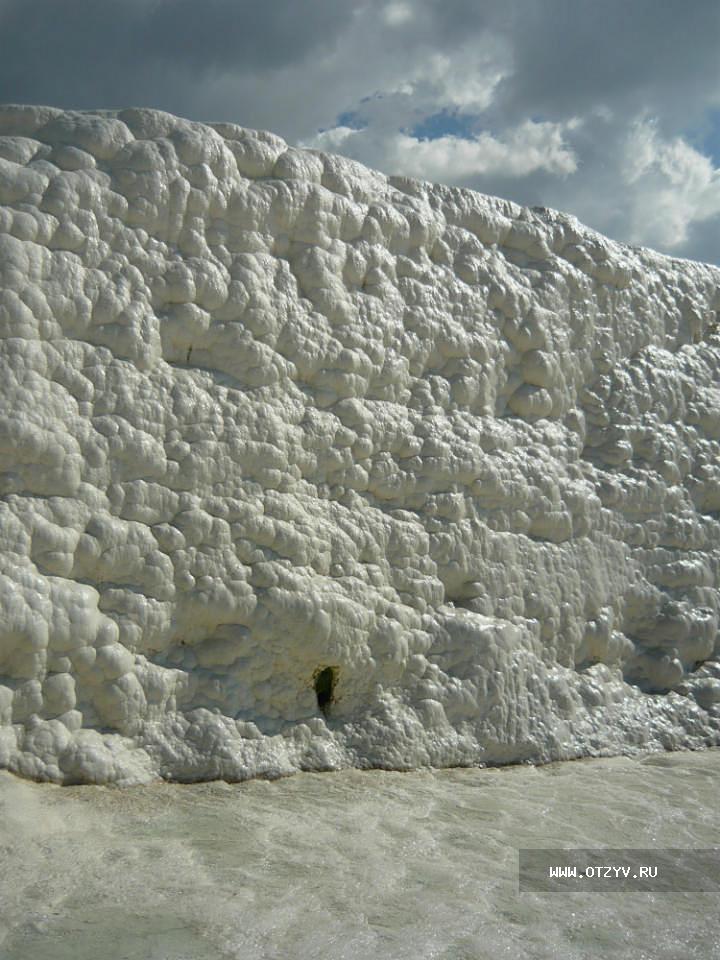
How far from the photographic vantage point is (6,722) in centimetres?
317

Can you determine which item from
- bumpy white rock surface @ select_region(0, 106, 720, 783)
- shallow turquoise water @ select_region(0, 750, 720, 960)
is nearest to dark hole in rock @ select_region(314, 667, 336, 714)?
bumpy white rock surface @ select_region(0, 106, 720, 783)

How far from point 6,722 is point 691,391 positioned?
408cm

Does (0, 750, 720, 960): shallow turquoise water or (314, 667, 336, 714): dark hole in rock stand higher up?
(314, 667, 336, 714): dark hole in rock

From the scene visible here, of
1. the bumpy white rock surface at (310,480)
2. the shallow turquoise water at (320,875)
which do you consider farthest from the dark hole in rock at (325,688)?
the shallow turquoise water at (320,875)

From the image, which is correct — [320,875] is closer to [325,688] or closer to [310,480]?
[325,688]

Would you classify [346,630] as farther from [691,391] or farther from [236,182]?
[691,391]

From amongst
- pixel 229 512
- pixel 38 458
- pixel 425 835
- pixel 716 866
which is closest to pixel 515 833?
pixel 425 835

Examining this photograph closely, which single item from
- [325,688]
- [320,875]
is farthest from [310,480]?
[320,875]

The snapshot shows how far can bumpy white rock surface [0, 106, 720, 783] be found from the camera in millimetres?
3422

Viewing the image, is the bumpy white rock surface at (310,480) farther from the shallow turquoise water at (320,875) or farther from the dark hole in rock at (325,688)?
the shallow turquoise water at (320,875)

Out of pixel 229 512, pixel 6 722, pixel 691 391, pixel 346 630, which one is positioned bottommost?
pixel 6 722

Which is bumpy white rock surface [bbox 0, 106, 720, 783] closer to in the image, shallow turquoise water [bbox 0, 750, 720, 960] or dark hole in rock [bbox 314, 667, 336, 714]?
dark hole in rock [bbox 314, 667, 336, 714]

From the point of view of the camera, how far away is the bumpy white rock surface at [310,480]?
3.42 meters

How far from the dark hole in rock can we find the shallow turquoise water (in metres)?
0.31
